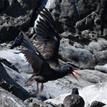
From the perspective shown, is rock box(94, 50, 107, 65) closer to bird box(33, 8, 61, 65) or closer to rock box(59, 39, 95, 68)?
rock box(59, 39, 95, 68)

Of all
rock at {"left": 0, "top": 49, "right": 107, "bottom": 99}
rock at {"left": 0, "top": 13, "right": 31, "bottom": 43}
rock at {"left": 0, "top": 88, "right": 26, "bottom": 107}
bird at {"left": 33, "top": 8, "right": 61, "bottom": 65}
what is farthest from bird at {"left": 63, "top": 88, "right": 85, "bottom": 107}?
rock at {"left": 0, "top": 13, "right": 31, "bottom": 43}

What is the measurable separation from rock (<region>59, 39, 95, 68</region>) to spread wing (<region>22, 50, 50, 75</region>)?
981 centimetres

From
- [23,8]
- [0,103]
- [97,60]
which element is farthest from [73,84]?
[0,103]

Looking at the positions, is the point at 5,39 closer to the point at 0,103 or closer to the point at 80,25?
the point at 80,25

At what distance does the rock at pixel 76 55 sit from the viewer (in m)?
21.8

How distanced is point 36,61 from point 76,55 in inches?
422

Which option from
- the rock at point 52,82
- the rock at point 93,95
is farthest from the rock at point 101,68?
the rock at point 93,95

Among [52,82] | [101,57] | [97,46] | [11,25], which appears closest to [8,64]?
[52,82]

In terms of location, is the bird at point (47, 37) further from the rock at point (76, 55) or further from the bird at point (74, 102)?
the rock at point (76, 55)

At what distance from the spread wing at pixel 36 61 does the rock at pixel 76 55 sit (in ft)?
32.2

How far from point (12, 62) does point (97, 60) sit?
390 cm

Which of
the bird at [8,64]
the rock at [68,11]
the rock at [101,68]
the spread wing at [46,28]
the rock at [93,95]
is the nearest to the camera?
the spread wing at [46,28]

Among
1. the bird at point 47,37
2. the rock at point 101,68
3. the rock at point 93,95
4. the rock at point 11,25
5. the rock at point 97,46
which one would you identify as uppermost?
the bird at point 47,37

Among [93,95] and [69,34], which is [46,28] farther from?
[69,34]
